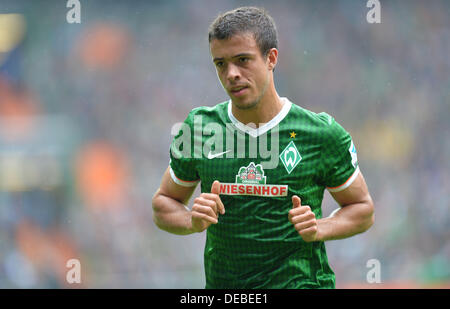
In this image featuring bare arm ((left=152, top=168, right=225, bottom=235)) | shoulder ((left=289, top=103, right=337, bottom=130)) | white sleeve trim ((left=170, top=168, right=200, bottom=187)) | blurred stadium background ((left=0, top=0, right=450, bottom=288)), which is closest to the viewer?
bare arm ((left=152, top=168, right=225, bottom=235))

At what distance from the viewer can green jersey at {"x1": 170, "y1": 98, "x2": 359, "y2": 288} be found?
2.23 meters

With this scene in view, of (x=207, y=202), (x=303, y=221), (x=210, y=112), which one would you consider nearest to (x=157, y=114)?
(x=210, y=112)

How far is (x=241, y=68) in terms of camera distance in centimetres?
222

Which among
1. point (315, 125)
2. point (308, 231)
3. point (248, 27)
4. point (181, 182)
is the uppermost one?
point (248, 27)

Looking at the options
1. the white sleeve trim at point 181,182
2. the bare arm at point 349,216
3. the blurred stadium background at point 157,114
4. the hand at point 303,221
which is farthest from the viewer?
the blurred stadium background at point 157,114

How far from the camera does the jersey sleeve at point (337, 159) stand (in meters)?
2.29

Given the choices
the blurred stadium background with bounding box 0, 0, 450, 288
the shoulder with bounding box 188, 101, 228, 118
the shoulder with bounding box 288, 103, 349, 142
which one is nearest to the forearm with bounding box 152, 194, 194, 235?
the shoulder with bounding box 188, 101, 228, 118

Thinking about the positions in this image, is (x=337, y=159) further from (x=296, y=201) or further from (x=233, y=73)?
(x=233, y=73)

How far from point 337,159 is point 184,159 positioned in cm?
67

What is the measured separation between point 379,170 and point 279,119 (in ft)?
17.2

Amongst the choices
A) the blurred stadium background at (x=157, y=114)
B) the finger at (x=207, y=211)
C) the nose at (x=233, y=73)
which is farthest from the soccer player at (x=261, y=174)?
the blurred stadium background at (x=157, y=114)

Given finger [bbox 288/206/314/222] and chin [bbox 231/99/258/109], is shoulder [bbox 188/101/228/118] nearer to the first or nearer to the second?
chin [bbox 231/99/258/109]

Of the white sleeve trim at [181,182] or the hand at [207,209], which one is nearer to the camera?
the hand at [207,209]

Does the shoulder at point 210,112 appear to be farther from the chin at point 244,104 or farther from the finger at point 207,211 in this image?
the finger at point 207,211
